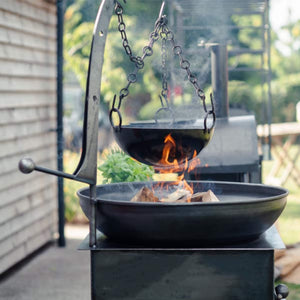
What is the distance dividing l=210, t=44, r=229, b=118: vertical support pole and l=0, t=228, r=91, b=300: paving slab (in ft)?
5.14

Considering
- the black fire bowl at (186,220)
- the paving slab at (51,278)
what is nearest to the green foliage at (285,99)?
the paving slab at (51,278)

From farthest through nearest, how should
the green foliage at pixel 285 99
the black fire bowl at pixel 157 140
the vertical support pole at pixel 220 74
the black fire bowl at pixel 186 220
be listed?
the green foliage at pixel 285 99 < the vertical support pole at pixel 220 74 < the black fire bowl at pixel 157 140 < the black fire bowl at pixel 186 220

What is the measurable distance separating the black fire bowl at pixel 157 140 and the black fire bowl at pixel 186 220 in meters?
0.27

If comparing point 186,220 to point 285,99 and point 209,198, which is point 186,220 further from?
point 285,99

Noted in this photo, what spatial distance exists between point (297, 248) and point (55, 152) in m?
2.31

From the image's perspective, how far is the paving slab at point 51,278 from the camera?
12.1 feet

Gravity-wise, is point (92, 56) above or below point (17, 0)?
below

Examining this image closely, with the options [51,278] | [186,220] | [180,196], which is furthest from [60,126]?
[186,220]

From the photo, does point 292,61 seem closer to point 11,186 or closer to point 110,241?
point 11,186

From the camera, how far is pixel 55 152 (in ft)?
16.6

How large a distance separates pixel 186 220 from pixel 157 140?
363mm

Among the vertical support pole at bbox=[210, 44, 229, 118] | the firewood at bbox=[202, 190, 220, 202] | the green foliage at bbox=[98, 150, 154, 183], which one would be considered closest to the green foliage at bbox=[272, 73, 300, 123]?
the vertical support pole at bbox=[210, 44, 229, 118]

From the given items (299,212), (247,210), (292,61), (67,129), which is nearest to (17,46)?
(247,210)

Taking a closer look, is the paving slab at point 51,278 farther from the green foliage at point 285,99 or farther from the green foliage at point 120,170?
the green foliage at point 285,99
